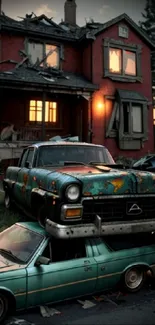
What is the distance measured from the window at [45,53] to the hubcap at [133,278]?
47.7 ft

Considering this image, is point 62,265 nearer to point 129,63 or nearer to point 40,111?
point 40,111

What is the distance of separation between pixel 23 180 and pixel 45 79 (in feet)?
32.3

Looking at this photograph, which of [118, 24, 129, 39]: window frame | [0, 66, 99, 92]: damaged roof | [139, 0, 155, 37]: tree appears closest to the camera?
[0, 66, 99, 92]: damaged roof

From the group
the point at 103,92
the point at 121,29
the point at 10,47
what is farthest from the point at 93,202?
the point at 121,29

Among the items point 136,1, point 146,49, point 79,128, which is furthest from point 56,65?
point 136,1

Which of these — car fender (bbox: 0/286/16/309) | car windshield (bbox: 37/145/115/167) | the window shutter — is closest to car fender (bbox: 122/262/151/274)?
car fender (bbox: 0/286/16/309)

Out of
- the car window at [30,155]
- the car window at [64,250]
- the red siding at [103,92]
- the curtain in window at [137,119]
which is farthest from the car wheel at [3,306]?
the curtain in window at [137,119]

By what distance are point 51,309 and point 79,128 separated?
13153mm

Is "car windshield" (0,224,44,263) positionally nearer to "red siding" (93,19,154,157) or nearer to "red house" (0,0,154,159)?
"red house" (0,0,154,159)

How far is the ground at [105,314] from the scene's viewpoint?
382 cm

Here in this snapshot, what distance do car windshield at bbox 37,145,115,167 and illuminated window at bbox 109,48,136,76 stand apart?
1198 cm

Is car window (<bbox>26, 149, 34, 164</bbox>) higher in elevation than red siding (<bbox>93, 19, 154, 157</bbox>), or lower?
lower

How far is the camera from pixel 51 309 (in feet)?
13.6

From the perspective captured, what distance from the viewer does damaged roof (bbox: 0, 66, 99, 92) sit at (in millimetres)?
14289
